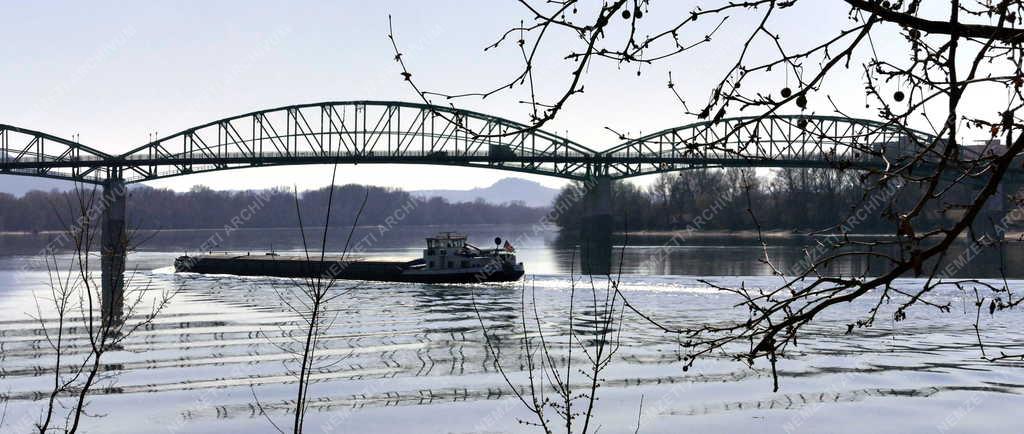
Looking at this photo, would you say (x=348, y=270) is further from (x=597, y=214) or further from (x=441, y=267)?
(x=597, y=214)

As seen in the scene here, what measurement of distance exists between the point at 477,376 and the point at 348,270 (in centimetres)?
3742

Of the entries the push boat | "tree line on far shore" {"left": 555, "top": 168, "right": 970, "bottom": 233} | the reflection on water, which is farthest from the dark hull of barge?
"tree line on far shore" {"left": 555, "top": 168, "right": 970, "bottom": 233}

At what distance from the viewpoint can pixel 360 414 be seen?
642 inches

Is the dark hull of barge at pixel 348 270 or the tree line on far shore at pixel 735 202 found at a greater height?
the tree line on far shore at pixel 735 202

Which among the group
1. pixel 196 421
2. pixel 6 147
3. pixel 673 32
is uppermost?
pixel 6 147

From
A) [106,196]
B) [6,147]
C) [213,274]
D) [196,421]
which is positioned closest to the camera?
[196,421]

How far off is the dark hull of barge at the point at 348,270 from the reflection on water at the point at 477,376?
14.4m

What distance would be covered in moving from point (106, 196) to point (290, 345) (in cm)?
8153

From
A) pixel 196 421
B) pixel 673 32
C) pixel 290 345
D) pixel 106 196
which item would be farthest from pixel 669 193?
pixel 673 32

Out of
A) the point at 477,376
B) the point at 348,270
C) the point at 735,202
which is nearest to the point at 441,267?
the point at 348,270

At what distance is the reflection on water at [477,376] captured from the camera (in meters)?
15.9

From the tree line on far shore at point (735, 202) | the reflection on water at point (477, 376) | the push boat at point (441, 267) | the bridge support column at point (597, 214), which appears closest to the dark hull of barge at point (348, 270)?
the push boat at point (441, 267)

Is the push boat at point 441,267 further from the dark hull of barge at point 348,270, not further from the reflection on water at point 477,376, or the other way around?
the reflection on water at point 477,376

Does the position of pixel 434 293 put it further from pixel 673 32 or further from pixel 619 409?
pixel 673 32
